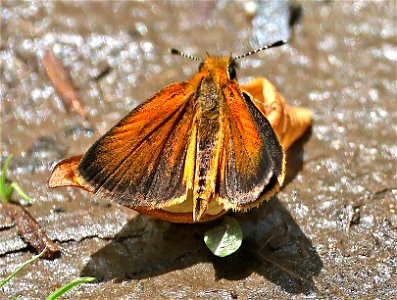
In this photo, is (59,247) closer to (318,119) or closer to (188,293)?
(188,293)

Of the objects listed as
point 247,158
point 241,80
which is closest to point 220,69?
point 247,158

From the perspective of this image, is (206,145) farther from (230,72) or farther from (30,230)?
(30,230)

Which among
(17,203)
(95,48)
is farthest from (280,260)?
(95,48)

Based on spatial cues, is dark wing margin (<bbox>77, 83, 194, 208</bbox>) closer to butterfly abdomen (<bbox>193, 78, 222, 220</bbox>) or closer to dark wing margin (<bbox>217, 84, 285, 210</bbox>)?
butterfly abdomen (<bbox>193, 78, 222, 220</bbox>)

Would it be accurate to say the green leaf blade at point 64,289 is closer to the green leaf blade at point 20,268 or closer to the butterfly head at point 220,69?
the green leaf blade at point 20,268

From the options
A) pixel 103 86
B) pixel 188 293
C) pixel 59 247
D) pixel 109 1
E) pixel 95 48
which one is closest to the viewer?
pixel 188 293
